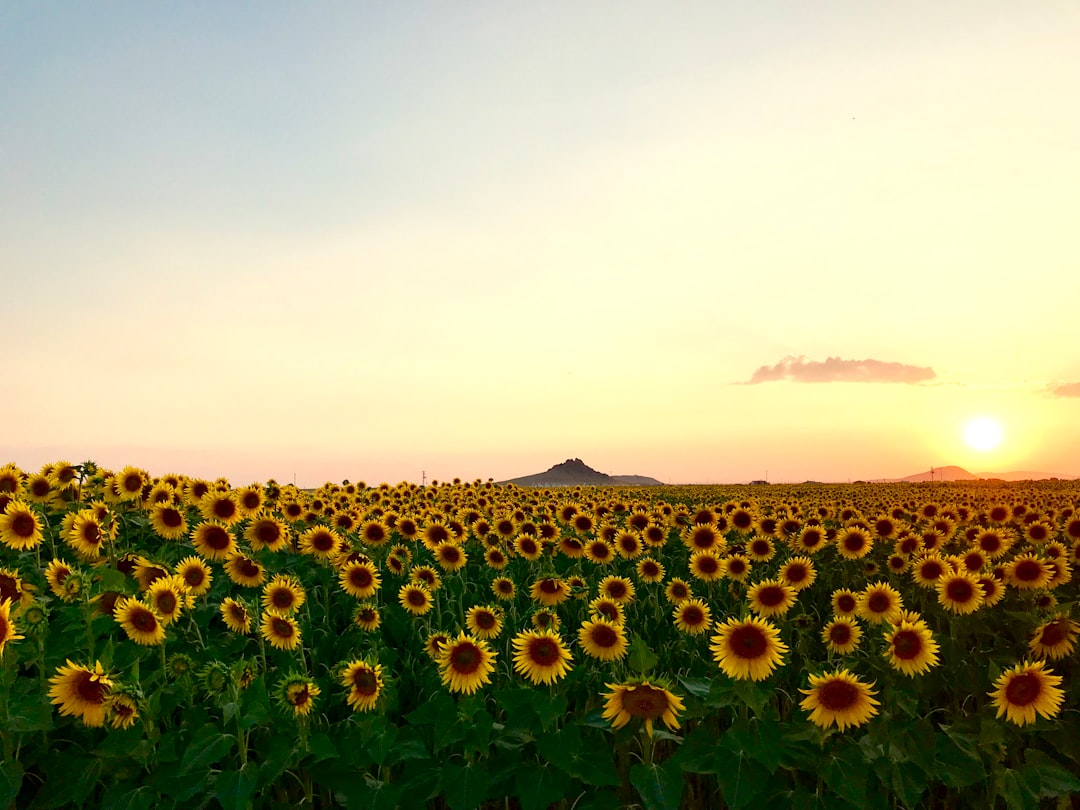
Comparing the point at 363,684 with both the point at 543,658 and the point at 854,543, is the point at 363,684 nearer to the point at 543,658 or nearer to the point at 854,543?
the point at 543,658

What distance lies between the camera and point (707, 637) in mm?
8633

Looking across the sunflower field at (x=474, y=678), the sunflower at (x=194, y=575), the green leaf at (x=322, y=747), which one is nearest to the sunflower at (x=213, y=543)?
the sunflower field at (x=474, y=678)

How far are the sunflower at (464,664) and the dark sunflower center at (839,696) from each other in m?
2.33

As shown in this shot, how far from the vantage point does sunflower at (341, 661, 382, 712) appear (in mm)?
5637

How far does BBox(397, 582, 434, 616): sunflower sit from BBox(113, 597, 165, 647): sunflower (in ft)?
8.34

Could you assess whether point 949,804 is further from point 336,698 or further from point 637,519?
point 637,519

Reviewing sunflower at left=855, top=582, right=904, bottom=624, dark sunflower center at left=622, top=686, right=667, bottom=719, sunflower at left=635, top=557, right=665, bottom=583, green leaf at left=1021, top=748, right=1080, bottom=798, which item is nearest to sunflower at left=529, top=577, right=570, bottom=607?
sunflower at left=635, top=557, right=665, bottom=583

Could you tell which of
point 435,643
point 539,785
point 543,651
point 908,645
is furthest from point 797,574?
point 539,785

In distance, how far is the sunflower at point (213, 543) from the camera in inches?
332

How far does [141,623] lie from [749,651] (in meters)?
4.49

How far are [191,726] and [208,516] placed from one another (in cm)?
440

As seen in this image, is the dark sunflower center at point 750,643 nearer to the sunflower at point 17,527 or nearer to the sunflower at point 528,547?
the sunflower at point 528,547

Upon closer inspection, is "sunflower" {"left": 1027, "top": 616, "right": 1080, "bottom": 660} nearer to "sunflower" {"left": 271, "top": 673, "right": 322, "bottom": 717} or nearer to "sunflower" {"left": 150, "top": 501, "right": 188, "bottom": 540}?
"sunflower" {"left": 271, "top": 673, "right": 322, "bottom": 717}

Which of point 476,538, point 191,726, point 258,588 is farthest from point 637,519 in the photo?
point 191,726
